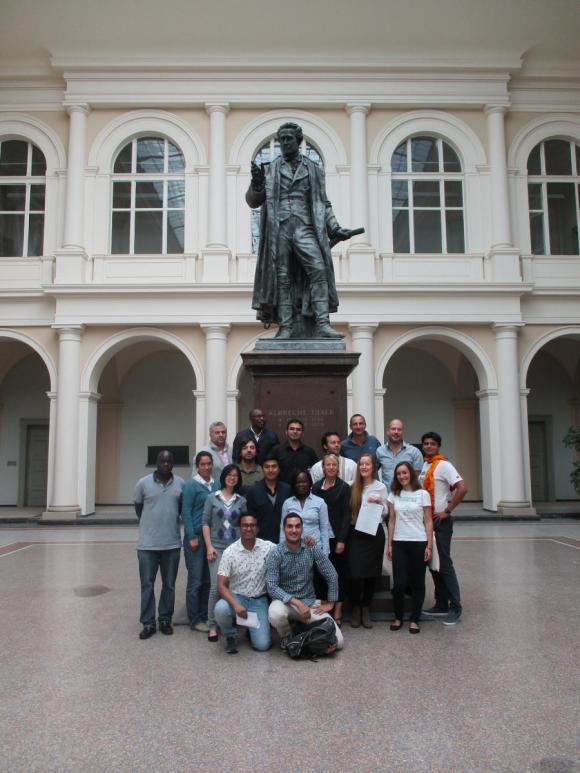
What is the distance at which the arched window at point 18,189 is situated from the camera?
16.7m

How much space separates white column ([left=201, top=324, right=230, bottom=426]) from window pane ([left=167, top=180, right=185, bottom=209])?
369cm

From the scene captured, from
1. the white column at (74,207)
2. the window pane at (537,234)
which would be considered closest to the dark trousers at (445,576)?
the white column at (74,207)

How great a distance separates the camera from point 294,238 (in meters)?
6.83

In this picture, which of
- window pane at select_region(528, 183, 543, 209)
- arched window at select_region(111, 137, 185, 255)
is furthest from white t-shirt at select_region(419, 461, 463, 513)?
window pane at select_region(528, 183, 543, 209)

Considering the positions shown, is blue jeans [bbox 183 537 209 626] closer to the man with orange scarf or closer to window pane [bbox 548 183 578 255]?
the man with orange scarf

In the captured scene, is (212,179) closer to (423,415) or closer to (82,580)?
(423,415)

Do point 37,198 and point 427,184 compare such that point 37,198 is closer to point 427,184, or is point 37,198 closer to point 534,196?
point 427,184

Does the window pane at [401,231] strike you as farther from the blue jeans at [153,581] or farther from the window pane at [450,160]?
the blue jeans at [153,581]

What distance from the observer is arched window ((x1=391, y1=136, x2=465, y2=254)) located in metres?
16.5

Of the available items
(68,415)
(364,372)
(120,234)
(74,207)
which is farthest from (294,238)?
(120,234)

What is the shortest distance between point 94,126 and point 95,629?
14.3 metres

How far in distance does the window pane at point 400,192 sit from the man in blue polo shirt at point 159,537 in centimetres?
1317

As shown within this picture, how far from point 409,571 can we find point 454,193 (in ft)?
45.1

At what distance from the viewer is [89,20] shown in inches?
604
